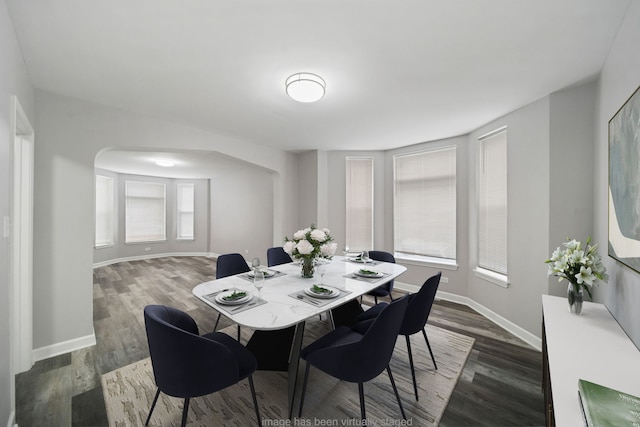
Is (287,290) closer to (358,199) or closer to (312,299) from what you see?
(312,299)

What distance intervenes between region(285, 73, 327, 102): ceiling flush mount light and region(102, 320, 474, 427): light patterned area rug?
2.30 m

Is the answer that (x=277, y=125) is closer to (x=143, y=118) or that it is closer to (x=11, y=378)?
(x=143, y=118)

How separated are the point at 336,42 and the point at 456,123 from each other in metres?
2.29

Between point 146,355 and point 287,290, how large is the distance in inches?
66.6

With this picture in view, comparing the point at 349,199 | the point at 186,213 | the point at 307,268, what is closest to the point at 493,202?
the point at 349,199

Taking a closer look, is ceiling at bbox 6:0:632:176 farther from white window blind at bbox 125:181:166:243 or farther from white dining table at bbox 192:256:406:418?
white window blind at bbox 125:181:166:243

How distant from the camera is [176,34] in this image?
5.60 feet

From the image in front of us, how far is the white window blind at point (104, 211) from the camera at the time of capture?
21.1 ft

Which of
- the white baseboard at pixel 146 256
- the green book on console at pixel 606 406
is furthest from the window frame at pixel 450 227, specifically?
the white baseboard at pixel 146 256

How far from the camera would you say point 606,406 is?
2.83 feet

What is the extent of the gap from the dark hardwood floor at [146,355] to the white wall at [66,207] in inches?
14.7

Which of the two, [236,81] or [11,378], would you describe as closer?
[11,378]

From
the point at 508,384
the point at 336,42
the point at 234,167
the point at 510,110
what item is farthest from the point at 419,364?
the point at 234,167

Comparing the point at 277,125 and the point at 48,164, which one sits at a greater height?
the point at 277,125
